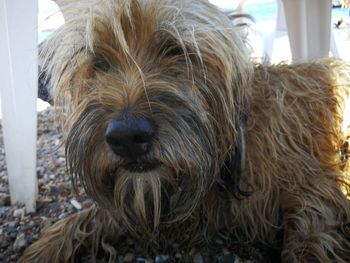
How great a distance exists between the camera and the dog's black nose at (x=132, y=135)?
5.13ft

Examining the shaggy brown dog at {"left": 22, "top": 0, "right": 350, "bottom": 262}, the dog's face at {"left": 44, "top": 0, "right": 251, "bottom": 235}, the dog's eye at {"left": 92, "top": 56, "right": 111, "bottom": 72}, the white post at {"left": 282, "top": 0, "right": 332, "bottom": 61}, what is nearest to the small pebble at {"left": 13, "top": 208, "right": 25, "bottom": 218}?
the shaggy brown dog at {"left": 22, "top": 0, "right": 350, "bottom": 262}

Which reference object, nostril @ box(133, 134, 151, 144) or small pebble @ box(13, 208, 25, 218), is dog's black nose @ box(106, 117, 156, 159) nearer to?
nostril @ box(133, 134, 151, 144)

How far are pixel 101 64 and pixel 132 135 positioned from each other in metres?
0.48

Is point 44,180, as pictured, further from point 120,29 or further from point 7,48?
point 120,29

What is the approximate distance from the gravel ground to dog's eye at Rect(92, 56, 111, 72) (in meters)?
0.55

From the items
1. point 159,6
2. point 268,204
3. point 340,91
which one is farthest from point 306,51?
point 159,6

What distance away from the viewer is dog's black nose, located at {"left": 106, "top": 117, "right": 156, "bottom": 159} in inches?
61.6

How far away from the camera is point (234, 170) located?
1.98 m

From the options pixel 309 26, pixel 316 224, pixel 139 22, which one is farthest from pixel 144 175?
pixel 309 26

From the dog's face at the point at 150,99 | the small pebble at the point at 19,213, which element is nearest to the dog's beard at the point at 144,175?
the dog's face at the point at 150,99

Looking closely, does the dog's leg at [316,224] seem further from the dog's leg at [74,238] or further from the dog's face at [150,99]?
the dog's leg at [74,238]

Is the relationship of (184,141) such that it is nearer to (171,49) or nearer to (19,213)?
(171,49)

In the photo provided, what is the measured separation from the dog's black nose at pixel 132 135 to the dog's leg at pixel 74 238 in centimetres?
74

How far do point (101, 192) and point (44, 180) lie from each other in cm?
122
